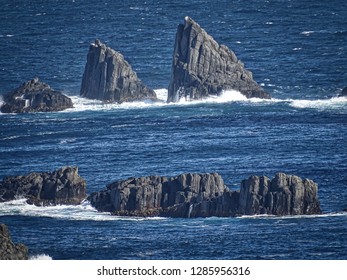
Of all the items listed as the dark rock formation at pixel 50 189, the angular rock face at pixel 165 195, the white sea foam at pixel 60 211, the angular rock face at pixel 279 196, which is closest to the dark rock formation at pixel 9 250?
the white sea foam at pixel 60 211

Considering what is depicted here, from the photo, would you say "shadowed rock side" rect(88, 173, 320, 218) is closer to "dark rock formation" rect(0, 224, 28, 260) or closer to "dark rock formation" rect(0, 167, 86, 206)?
"dark rock formation" rect(0, 167, 86, 206)

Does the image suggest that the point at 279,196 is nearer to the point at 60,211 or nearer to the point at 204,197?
the point at 204,197

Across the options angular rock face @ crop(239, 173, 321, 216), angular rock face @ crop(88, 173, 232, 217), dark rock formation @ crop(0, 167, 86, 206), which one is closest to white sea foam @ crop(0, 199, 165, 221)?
dark rock formation @ crop(0, 167, 86, 206)

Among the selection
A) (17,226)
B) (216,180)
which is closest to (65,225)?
(17,226)

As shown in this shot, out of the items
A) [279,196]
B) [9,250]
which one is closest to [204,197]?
[279,196]

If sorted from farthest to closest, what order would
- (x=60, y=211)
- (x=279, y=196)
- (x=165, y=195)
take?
(x=60, y=211), (x=165, y=195), (x=279, y=196)

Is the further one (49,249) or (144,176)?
(144,176)

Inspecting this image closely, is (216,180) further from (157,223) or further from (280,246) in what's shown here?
(280,246)
